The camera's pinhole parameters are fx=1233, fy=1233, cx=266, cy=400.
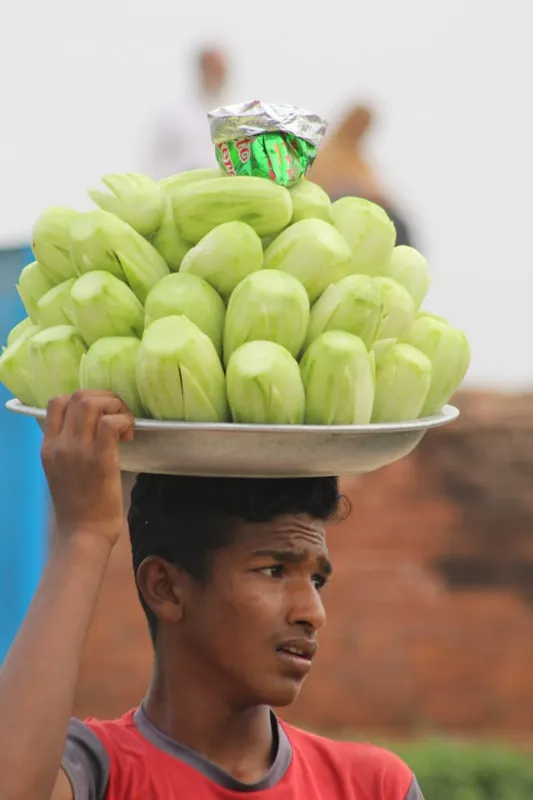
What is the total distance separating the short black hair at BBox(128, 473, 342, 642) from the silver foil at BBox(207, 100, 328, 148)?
0.54 metres

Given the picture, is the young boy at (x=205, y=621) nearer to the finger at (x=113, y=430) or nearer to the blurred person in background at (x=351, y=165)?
Answer: the finger at (x=113, y=430)

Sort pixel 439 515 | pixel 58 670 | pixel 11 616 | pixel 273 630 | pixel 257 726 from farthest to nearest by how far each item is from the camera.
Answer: pixel 439 515, pixel 11 616, pixel 257 726, pixel 273 630, pixel 58 670

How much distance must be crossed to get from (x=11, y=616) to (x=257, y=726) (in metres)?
1.26

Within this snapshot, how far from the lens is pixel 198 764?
1916mm

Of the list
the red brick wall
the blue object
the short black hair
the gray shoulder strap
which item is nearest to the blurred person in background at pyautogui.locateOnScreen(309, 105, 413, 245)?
the red brick wall

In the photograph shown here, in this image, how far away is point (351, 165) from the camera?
8711 mm

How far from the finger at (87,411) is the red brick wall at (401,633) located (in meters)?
5.68

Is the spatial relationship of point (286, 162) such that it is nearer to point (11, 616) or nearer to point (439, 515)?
point (11, 616)

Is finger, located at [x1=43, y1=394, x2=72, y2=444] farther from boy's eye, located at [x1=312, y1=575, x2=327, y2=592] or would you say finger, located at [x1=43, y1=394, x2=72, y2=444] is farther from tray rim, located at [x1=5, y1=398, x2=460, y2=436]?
boy's eye, located at [x1=312, y1=575, x2=327, y2=592]

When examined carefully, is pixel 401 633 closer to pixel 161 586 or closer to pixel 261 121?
pixel 161 586

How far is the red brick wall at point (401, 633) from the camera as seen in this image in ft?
23.9

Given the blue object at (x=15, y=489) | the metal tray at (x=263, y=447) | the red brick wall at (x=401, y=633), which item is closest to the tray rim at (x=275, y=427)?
the metal tray at (x=263, y=447)

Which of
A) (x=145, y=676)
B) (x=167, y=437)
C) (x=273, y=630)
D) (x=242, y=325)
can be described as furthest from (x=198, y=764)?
(x=145, y=676)

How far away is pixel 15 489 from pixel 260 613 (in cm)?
143
